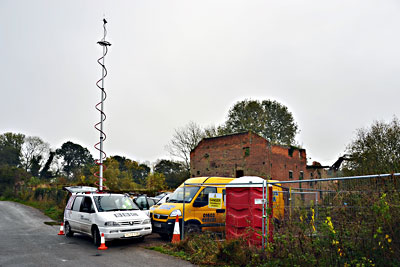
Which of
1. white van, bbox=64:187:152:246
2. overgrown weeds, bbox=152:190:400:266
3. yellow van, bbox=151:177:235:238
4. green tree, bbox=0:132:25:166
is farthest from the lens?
green tree, bbox=0:132:25:166

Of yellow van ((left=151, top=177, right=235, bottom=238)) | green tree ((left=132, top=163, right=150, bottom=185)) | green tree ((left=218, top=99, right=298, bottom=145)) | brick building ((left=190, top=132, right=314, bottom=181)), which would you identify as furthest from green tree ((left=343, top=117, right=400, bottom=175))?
green tree ((left=132, top=163, right=150, bottom=185))

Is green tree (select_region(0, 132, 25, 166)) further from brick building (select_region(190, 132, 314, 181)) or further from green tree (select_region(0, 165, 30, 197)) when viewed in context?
brick building (select_region(190, 132, 314, 181))

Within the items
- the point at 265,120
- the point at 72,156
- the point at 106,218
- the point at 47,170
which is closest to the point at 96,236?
the point at 106,218

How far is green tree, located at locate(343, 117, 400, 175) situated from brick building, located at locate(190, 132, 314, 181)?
8506 millimetres

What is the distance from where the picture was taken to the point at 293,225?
6.97 meters

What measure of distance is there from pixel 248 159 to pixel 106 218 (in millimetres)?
23220

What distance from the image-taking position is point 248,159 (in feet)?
105

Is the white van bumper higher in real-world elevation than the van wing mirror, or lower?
lower

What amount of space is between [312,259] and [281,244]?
991mm

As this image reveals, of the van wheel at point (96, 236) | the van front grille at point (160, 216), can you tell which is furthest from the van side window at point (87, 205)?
the van front grille at point (160, 216)

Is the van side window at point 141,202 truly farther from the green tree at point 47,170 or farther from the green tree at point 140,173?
the green tree at point 140,173

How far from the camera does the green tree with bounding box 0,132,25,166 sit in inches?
2329

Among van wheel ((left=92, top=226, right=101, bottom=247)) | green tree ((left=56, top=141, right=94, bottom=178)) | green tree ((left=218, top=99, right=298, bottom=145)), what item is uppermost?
green tree ((left=218, top=99, right=298, bottom=145))

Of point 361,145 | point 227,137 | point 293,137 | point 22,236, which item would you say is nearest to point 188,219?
point 22,236
